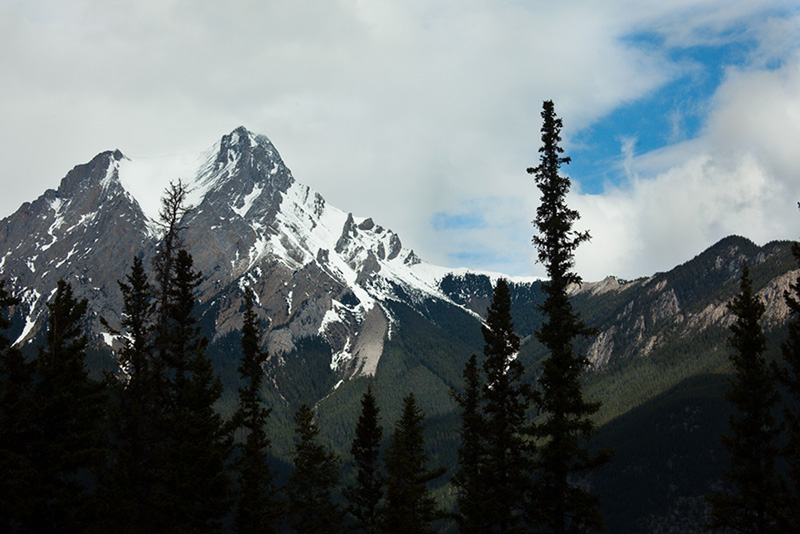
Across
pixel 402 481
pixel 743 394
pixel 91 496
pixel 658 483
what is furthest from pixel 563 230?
pixel 658 483

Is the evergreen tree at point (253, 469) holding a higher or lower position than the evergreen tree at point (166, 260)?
lower

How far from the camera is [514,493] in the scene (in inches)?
975

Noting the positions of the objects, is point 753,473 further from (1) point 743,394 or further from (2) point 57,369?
(2) point 57,369

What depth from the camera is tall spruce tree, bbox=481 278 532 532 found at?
982 inches

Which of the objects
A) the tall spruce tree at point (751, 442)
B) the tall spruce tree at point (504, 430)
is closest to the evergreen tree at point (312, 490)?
the tall spruce tree at point (504, 430)

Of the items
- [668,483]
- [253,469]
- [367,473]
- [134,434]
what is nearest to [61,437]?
[134,434]

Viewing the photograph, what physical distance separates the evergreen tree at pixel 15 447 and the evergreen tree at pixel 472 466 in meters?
16.1

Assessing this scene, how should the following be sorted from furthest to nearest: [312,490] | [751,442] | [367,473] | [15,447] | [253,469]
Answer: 1. [367,473]
2. [312,490]
3. [253,469]
4. [751,442]
5. [15,447]

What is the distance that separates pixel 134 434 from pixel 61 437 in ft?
11.9

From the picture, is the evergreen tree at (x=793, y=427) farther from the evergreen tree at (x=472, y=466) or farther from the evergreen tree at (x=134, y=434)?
the evergreen tree at (x=134, y=434)

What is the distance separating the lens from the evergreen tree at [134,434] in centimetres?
2553

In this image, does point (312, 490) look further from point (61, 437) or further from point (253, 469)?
point (61, 437)

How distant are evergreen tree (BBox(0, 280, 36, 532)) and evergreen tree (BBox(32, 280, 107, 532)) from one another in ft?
1.25

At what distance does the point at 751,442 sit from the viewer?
80.4 feet
